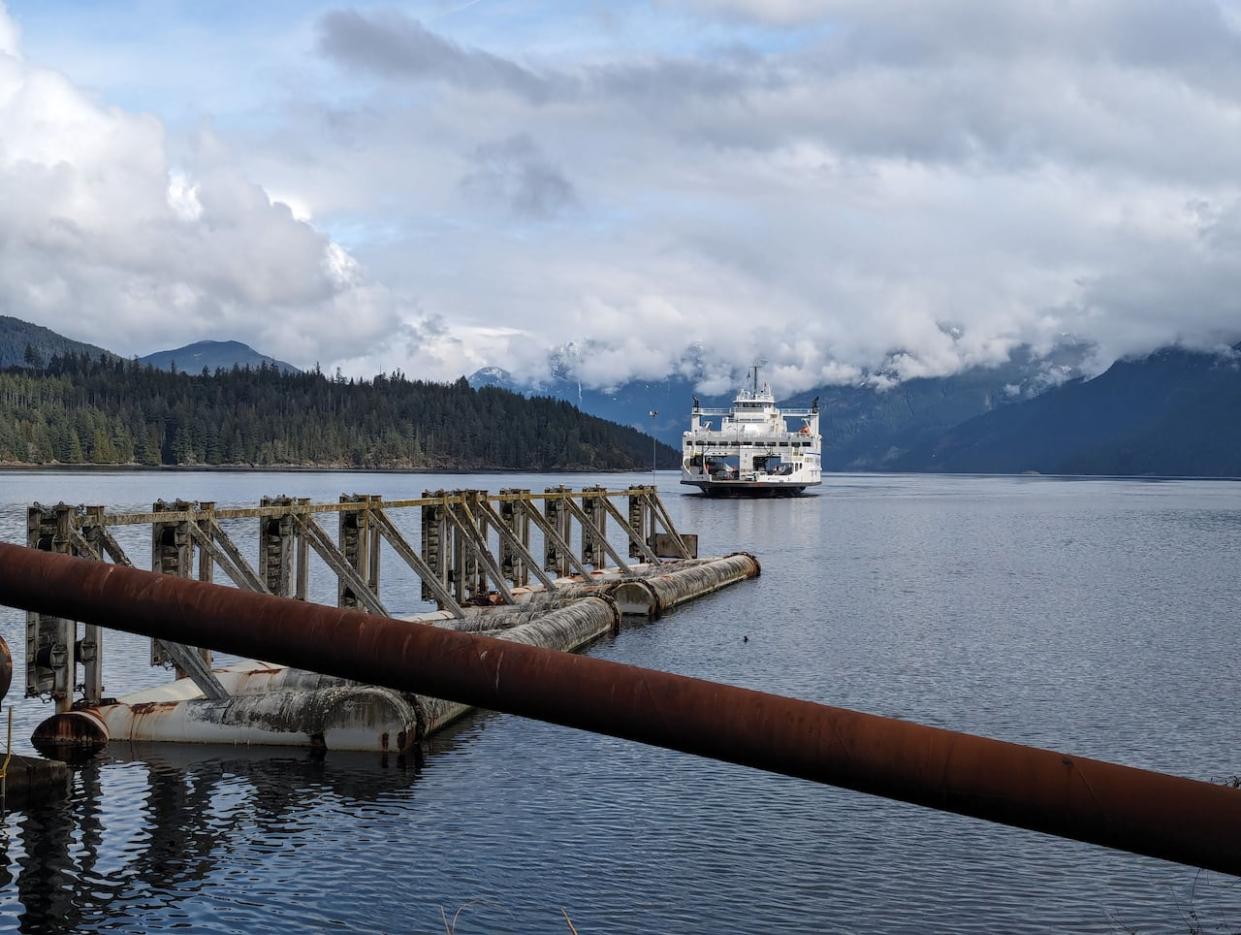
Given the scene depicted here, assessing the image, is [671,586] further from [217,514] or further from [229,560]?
[229,560]

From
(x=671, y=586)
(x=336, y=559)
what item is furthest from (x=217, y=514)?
(x=671, y=586)

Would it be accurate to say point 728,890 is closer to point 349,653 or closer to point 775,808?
point 775,808

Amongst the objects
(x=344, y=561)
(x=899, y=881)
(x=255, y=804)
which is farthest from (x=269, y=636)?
(x=344, y=561)

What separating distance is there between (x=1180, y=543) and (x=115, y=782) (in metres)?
81.4

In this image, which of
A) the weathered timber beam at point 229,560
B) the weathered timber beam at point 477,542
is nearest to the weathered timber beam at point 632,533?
the weathered timber beam at point 477,542

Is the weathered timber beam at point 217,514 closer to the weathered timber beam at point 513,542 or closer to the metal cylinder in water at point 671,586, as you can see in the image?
the weathered timber beam at point 513,542

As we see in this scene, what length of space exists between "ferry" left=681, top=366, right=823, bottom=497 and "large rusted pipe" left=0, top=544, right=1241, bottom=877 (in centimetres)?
15373

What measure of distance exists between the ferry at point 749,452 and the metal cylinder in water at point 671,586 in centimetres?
10440

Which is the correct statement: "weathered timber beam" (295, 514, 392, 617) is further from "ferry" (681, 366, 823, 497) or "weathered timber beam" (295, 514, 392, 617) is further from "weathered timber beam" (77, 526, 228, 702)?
"ferry" (681, 366, 823, 497)

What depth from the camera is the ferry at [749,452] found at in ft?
522

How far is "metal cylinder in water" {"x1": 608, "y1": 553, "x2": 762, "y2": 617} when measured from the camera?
4075 cm

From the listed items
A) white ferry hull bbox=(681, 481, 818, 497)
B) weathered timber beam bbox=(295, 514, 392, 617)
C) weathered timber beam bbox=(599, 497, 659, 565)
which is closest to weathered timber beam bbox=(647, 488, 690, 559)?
weathered timber beam bbox=(599, 497, 659, 565)

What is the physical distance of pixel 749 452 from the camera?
16112cm

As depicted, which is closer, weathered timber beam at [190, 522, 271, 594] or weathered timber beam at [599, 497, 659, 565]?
weathered timber beam at [190, 522, 271, 594]
